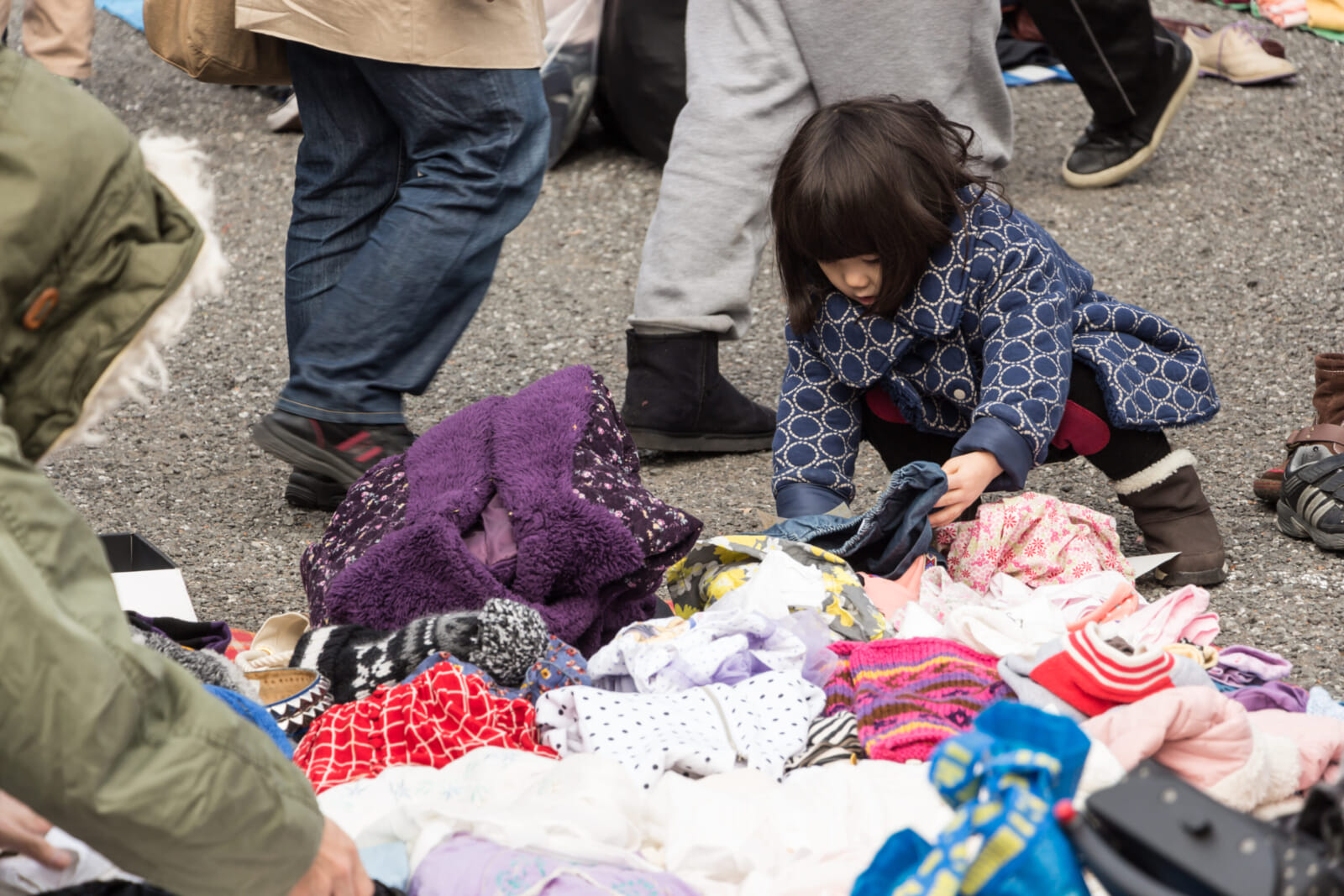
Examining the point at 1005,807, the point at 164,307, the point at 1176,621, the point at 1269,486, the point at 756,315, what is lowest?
the point at 756,315

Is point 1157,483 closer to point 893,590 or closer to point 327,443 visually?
point 893,590

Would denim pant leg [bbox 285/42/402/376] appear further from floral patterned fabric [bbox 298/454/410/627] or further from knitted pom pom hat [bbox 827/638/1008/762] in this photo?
knitted pom pom hat [bbox 827/638/1008/762]

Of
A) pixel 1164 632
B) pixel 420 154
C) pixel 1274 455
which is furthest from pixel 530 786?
pixel 1274 455

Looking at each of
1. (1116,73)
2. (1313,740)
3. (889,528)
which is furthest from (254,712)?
(1116,73)

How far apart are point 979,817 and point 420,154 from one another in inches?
A: 82.1

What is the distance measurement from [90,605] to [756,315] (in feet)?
10.4

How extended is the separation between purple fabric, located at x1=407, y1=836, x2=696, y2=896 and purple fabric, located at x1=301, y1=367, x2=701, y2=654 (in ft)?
1.92

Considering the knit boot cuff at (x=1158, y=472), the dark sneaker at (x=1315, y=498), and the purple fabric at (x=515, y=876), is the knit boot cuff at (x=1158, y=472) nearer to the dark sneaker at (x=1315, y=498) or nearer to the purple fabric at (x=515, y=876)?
the dark sneaker at (x=1315, y=498)

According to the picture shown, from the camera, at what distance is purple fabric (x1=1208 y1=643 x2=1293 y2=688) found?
6.24ft

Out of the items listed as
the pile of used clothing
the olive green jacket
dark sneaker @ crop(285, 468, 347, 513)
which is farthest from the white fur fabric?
dark sneaker @ crop(285, 468, 347, 513)

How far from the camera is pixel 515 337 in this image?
396cm

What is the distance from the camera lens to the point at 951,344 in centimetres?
246

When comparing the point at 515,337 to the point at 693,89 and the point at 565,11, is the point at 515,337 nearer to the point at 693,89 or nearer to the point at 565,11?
the point at 693,89

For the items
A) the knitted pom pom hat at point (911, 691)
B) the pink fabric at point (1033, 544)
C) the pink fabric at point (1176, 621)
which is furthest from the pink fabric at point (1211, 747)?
the pink fabric at point (1033, 544)
